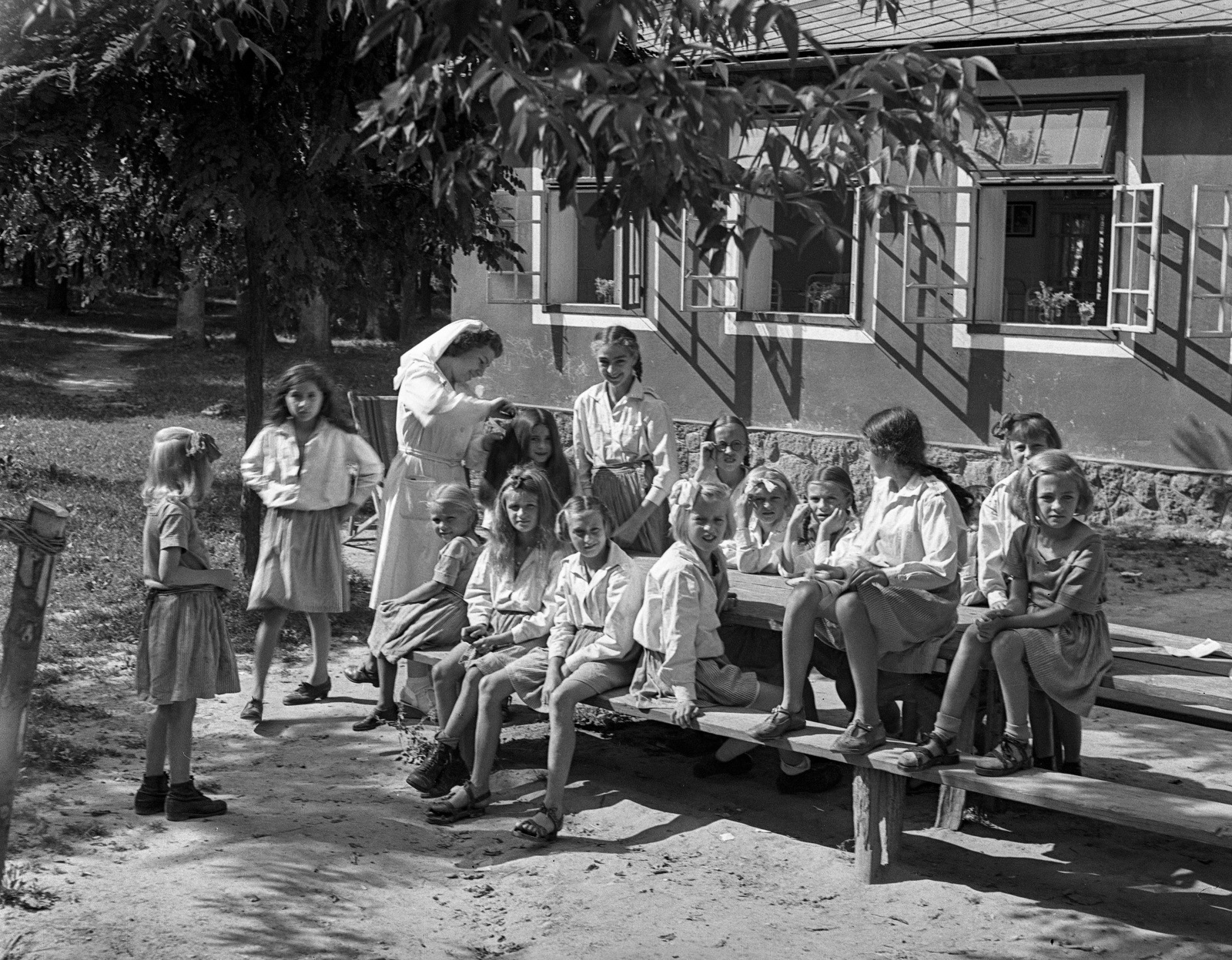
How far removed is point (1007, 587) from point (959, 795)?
82 centimetres

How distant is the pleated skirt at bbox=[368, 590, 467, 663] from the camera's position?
21.8 ft

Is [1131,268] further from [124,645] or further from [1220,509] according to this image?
[124,645]

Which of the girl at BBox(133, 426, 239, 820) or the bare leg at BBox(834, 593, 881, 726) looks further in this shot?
the girl at BBox(133, 426, 239, 820)

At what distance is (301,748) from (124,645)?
2036 millimetres

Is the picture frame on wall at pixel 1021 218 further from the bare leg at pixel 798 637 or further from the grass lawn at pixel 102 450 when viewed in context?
the bare leg at pixel 798 637

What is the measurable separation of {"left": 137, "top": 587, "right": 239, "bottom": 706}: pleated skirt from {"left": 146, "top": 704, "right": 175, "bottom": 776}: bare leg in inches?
2.4

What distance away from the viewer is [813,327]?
13.9 meters

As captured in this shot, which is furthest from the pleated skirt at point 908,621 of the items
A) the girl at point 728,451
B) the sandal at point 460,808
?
the girl at point 728,451

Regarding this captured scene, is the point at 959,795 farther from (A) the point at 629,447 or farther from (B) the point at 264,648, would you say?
(B) the point at 264,648

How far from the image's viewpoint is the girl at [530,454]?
708 centimetres

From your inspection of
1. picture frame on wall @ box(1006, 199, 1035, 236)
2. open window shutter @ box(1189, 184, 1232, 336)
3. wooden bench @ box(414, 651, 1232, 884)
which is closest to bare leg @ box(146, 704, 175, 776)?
wooden bench @ box(414, 651, 1232, 884)

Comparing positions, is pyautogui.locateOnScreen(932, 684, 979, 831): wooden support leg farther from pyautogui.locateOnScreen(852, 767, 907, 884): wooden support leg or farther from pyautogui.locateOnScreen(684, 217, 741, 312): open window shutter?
pyautogui.locateOnScreen(684, 217, 741, 312): open window shutter

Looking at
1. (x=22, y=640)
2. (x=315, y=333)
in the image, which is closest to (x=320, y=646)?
(x=22, y=640)

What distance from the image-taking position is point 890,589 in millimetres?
5512
